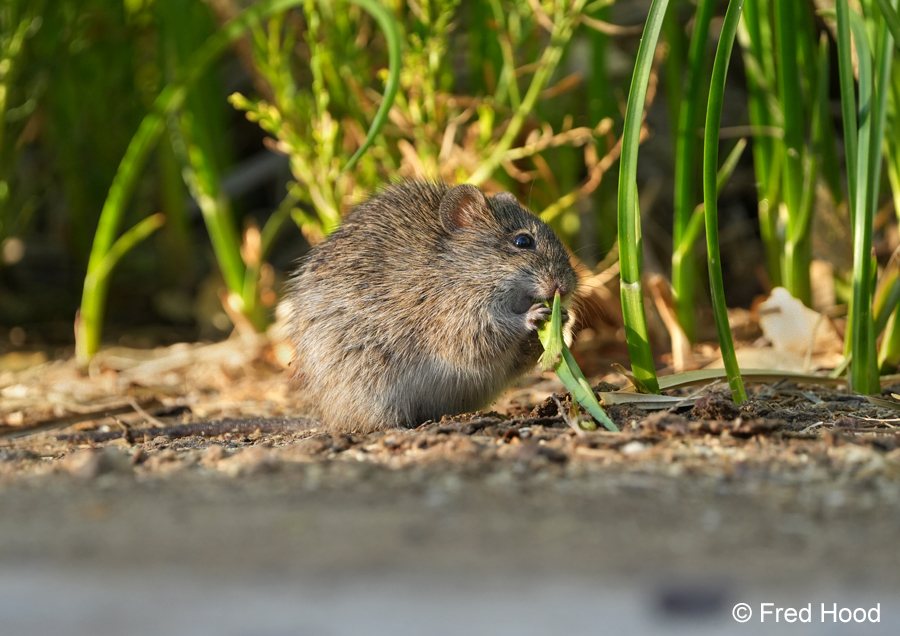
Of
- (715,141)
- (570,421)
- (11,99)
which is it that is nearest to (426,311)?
(570,421)

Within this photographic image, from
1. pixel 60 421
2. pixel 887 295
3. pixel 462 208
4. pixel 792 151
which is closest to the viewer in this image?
pixel 462 208

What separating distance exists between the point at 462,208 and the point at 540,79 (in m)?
1.24

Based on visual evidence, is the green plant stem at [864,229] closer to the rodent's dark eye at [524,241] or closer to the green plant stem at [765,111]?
the green plant stem at [765,111]

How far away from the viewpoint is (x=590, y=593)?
125cm

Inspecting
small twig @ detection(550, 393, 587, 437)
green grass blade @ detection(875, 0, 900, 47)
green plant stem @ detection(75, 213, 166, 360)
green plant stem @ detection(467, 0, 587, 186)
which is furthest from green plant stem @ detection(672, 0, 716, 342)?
green plant stem @ detection(75, 213, 166, 360)

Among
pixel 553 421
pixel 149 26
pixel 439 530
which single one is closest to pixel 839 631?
pixel 439 530

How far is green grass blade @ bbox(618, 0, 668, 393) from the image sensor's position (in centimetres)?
233

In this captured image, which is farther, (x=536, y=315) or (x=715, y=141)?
(x=536, y=315)

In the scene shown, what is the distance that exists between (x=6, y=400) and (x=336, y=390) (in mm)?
→ 2062

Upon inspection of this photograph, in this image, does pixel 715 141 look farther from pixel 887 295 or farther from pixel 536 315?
pixel 887 295

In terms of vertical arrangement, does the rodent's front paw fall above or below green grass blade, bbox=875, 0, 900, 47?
below

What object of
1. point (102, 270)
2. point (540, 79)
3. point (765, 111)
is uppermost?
point (540, 79)

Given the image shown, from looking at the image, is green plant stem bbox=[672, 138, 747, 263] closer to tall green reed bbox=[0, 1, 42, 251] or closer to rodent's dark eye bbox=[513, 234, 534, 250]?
rodent's dark eye bbox=[513, 234, 534, 250]

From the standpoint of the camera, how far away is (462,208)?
2867 mm
